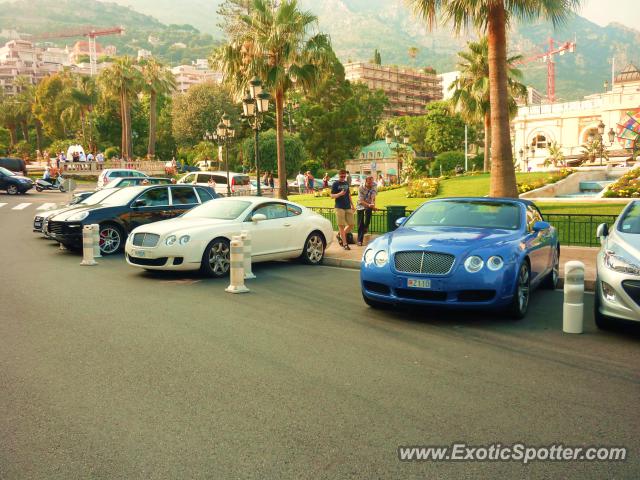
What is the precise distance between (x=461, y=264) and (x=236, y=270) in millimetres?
3695

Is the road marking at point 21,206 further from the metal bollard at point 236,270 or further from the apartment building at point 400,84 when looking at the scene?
the apartment building at point 400,84

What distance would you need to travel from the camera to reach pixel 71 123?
8106 cm

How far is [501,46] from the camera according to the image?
15.3 metres

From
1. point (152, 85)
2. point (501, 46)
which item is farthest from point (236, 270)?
point (152, 85)

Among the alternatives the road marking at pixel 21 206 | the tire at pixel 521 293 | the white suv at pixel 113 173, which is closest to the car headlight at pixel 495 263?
the tire at pixel 521 293

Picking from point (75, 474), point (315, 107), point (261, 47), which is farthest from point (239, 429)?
point (315, 107)

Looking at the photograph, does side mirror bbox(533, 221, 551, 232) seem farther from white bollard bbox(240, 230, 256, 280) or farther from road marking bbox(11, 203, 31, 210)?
road marking bbox(11, 203, 31, 210)

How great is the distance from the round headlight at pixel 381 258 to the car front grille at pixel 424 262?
0.15 m

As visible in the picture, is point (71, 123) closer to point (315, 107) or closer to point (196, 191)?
point (315, 107)

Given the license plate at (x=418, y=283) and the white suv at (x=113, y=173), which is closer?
the license plate at (x=418, y=283)

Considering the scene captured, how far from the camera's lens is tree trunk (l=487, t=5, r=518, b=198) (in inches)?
596

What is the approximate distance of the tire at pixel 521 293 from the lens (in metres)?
7.38

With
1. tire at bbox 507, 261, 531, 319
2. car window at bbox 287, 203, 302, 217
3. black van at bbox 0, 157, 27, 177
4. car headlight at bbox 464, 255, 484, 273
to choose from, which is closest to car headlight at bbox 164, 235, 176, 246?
car window at bbox 287, 203, 302, 217

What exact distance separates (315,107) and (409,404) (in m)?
73.7
